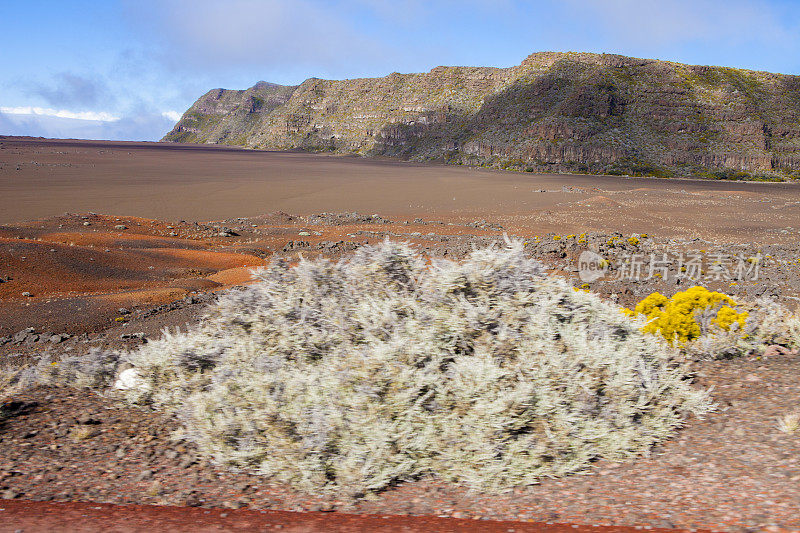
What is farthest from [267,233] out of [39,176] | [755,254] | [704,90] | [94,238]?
[704,90]

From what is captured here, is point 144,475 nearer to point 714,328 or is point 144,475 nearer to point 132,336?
point 714,328

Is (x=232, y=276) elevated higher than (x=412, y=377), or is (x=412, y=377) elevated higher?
(x=412, y=377)

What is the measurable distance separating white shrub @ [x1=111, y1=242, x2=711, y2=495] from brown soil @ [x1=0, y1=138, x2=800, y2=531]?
189 mm

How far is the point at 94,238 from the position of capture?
61.8 feet

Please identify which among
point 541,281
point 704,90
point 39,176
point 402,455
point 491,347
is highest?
point 704,90

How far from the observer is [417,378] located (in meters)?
4.02

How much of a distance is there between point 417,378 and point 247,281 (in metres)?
11.0

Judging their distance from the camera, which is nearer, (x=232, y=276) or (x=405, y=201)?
(x=232, y=276)

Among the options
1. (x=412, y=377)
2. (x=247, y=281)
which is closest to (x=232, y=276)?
(x=247, y=281)

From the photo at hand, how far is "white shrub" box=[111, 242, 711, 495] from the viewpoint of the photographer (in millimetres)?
3775

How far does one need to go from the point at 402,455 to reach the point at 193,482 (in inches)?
59.2

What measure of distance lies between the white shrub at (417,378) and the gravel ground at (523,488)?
139 mm

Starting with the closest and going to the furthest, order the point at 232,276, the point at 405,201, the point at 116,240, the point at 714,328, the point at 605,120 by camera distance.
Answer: the point at 714,328, the point at 232,276, the point at 116,240, the point at 405,201, the point at 605,120

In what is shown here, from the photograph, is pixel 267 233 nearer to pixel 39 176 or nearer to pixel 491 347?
pixel 491 347
